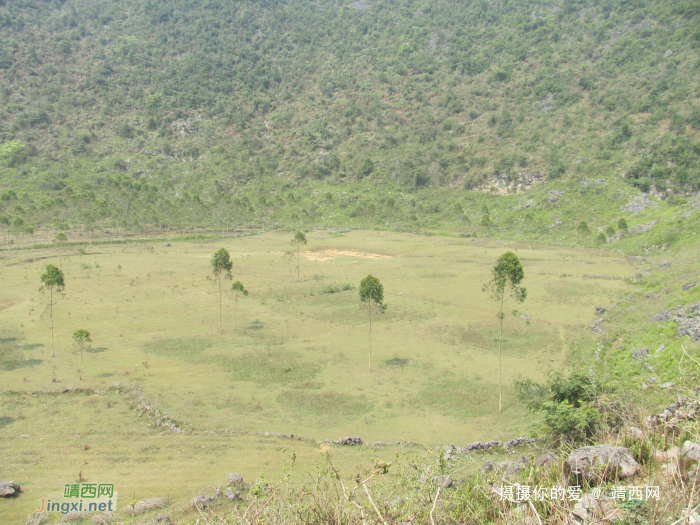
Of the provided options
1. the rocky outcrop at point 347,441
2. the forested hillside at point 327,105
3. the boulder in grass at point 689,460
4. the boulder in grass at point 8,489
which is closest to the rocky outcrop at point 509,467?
the boulder in grass at point 689,460

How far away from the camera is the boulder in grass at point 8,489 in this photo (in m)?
11.9

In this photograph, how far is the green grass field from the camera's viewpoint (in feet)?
48.8

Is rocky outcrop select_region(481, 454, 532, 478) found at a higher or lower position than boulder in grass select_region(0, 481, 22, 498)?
higher

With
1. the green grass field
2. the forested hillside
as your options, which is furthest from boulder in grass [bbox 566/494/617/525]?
the forested hillside

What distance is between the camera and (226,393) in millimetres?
20359

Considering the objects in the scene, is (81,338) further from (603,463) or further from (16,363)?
(603,463)

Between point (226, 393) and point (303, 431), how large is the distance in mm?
A: 5106

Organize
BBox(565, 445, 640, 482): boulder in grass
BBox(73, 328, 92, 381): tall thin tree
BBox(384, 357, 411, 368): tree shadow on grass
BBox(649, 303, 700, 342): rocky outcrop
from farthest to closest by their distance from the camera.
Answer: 1. BBox(73, 328, 92, 381): tall thin tree
2. BBox(384, 357, 411, 368): tree shadow on grass
3. BBox(649, 303, 700, 342): rocky outcrop
4. BBox(565, 445, 640, 482): boulder in grass

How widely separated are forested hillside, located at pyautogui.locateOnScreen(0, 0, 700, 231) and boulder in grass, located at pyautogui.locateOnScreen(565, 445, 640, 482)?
250 feet

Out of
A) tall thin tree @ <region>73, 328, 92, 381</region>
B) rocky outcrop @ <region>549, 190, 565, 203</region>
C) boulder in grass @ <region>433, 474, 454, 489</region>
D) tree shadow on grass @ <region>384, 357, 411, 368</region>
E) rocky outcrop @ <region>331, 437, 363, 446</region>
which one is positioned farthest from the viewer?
rocky outcrop @ <region>549, 190, 565, 203</region>

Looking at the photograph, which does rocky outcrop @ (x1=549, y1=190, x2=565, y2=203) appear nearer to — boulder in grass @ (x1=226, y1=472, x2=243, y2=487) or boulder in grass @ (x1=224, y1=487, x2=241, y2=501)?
boulder in grass @ (x1=226, y1=472, x2=243, y2=487)

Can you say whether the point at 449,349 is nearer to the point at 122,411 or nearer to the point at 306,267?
the point at 122,411

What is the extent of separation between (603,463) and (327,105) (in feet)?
463

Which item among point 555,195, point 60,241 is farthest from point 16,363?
point 555,195
